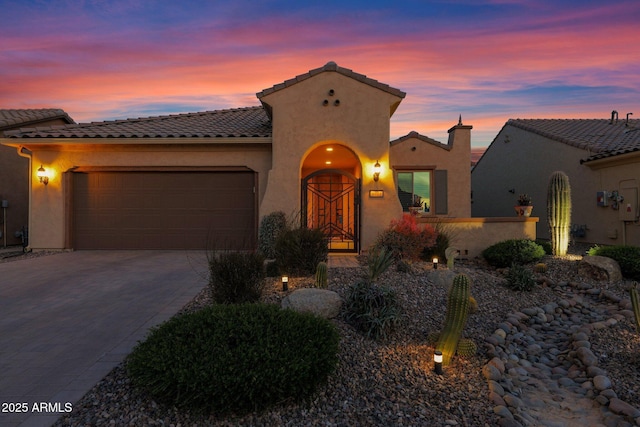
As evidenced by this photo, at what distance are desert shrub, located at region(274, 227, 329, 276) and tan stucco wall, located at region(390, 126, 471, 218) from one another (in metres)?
8.27

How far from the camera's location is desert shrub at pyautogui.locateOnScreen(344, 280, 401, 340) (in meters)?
4.82

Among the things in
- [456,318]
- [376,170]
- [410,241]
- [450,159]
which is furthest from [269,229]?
[450,159]

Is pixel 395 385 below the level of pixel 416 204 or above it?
below

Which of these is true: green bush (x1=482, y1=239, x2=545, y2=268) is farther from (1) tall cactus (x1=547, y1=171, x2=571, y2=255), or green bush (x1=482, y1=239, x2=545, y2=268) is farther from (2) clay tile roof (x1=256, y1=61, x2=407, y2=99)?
(2) clay tile roof (x1=256, y1=61, x2=407, y2=99)

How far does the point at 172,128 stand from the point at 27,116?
26.8 feet

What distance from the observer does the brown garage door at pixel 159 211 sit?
40.0 ft

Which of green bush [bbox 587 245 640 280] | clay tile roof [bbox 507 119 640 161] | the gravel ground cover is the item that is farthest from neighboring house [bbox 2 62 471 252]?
clay tile roof [bbox 507 119 640 161]

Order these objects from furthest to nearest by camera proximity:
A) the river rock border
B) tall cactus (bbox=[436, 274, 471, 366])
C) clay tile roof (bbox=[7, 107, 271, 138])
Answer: clay tile roof (bbox=[7, 107, 271, 138])
tall cactus (bbox=[436, 274, 471, 366])
the river rock border

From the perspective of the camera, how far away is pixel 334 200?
11586 mm

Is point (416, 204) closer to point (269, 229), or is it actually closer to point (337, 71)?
point (337, 71)

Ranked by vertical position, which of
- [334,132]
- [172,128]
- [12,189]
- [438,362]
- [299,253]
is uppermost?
[172,128]

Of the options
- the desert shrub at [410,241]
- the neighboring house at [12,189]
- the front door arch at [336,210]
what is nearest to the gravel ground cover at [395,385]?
the desert shrub at [410,241]

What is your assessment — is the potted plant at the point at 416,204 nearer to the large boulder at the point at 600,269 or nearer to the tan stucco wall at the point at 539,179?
the large boulder at the point at 600,269

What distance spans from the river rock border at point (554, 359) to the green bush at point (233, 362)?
192 centimetres
